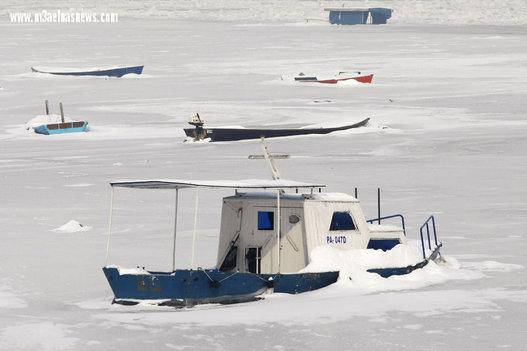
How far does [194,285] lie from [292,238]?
204 centimetres

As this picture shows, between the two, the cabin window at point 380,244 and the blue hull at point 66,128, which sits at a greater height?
the blue hull at point 66,128

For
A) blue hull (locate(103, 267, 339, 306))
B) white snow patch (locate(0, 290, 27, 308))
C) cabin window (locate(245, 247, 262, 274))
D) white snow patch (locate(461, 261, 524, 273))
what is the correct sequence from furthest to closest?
1. white snow patch (locate(461, 261, 524, 273))
2. cabin window (locate(245, 247, 262, 274))
3. white snow patch (locate(0, 290, 27, 308))
4. blue hull (locate(103, 267, 339, 306))

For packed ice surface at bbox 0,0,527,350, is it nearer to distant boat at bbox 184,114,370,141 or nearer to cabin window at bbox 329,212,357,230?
distant boat at bbox 184,114,370,141

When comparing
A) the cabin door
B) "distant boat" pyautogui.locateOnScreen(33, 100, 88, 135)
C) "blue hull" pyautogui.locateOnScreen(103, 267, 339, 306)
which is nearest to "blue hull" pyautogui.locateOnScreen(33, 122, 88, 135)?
"distant boat" pyautogui.locateOnScreen(33, 100, 88, 135)

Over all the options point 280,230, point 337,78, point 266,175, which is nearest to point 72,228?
point 280,230

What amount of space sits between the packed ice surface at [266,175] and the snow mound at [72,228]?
0.32m

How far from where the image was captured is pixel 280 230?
73.5 ft

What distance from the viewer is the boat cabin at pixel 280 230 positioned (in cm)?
2230

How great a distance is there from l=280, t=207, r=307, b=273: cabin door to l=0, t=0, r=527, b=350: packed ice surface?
2.82ft

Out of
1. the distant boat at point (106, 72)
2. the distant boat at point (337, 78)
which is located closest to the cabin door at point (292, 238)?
the distant boat at point (337, 78)

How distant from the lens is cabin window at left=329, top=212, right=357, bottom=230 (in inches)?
893

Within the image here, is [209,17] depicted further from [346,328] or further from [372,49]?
[346,328]

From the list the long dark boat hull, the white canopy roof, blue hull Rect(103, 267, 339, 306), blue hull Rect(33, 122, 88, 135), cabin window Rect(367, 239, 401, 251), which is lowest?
blue hull Rect(103, 267, 339, 306)

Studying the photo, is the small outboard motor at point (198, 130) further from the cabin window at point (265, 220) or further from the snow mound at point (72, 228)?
the cabin window at point (265, 220)
